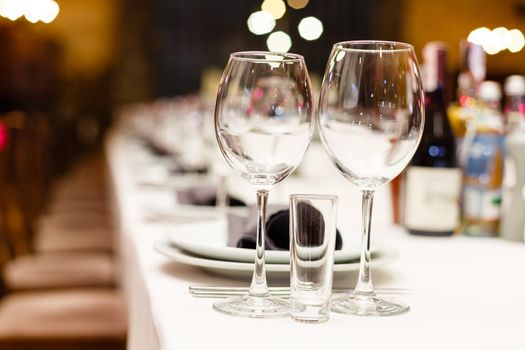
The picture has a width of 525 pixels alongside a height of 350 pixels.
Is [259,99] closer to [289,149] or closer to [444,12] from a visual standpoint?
[289,149]

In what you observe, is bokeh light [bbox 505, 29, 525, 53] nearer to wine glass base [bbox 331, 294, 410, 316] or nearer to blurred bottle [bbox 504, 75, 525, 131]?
blurred bottle [bbox 504, 75, 525, 131]

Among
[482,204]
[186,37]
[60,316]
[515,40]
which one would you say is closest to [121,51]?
[186,37]

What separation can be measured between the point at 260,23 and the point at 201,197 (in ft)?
34.4

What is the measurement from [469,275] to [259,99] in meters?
0.45

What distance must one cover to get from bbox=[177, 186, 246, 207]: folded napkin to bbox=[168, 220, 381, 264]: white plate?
44 centimetres

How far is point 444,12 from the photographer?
1061 cm

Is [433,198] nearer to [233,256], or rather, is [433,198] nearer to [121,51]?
[233,256]

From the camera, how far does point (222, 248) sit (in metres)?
1.02

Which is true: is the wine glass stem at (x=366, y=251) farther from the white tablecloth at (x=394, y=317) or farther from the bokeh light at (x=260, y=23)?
the bokeh light at (x=260, y=23)

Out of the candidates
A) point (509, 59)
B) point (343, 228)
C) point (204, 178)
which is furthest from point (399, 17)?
point (343, 228)

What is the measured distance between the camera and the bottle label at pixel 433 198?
1.47 meters

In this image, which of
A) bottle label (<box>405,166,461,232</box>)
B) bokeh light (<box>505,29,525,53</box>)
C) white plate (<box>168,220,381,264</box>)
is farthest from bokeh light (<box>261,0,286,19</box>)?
white plate (<box>168,220,381,264</box>)

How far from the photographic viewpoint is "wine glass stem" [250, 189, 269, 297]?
87 centimetres

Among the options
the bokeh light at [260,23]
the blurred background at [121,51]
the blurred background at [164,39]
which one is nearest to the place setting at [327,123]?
the blurred background at [164,39]
